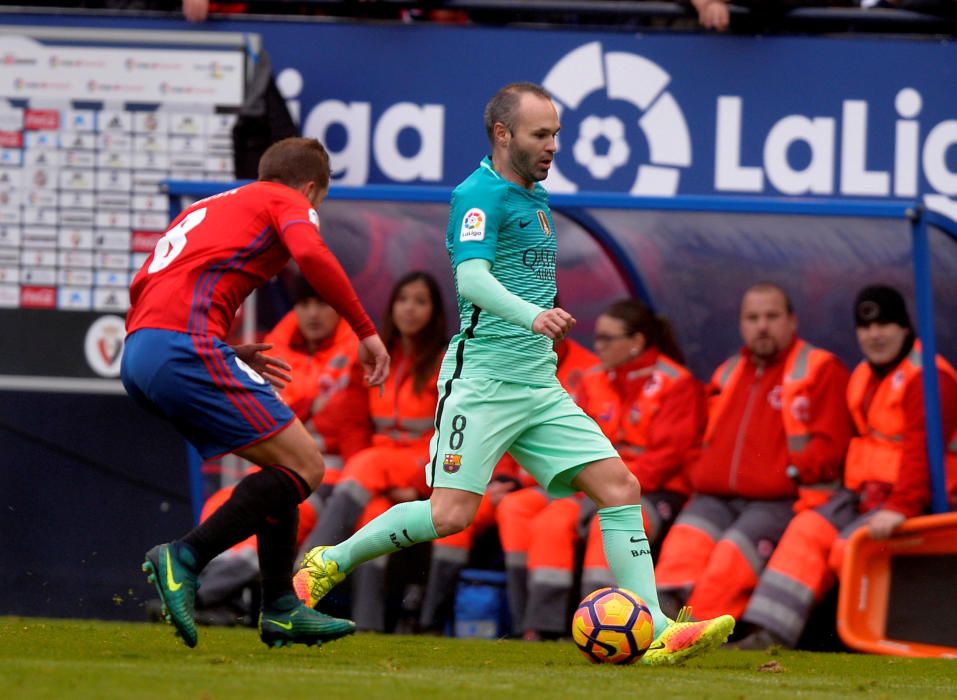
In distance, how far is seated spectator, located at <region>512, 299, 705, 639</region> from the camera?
23.5ft

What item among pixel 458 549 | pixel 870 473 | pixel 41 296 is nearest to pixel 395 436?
pixel 458 549

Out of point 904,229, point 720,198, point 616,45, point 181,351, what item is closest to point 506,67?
point 616,45

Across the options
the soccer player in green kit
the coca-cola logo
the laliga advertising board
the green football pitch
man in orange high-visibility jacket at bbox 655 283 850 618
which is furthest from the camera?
the coca-cola logo

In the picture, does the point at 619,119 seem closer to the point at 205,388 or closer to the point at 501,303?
the point at 501,303

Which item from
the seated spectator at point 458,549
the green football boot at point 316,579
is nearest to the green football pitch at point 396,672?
the green football boot at point 316,579

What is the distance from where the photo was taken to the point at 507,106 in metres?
5.23

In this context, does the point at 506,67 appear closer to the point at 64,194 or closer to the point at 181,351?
the point at 64,194

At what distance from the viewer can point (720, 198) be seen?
7.29m

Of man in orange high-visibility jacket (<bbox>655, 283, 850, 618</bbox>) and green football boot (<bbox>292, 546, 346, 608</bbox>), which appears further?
man in orange high-visibility jacket (<bbox>655, 283, 850, 618</bbox>)

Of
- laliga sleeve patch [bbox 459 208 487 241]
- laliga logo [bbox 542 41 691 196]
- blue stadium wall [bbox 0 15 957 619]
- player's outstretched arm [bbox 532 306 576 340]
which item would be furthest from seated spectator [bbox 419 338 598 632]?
player's outstretched arm [bbox 532 306 576 340]

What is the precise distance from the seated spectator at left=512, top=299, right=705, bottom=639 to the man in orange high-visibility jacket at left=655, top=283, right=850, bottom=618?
13 cm

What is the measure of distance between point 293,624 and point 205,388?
80 cm

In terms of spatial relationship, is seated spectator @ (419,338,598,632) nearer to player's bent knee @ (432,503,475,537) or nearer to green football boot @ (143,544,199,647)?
player's bent knee @ (432,503,475,537)

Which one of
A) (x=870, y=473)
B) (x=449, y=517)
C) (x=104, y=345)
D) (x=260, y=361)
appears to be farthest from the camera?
(x=104, y=345)
